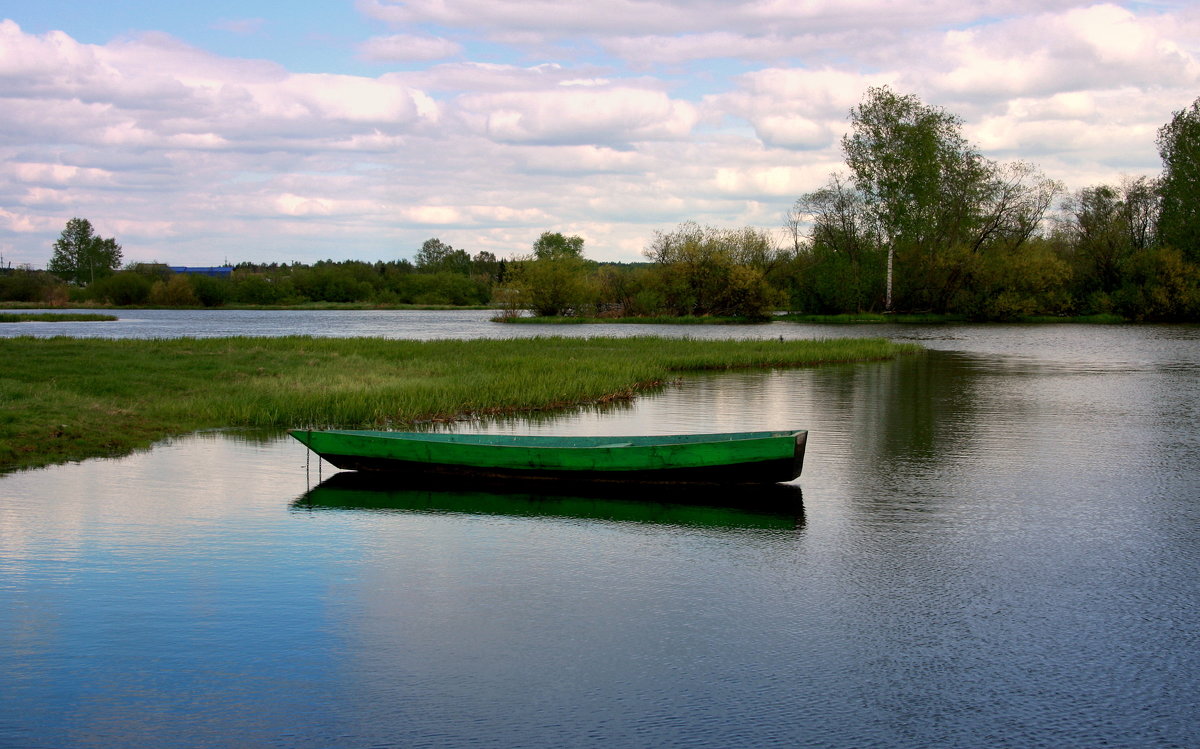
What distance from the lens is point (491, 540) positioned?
12.5 metres

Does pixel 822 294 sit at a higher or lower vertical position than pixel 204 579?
higher

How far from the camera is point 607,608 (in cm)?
972

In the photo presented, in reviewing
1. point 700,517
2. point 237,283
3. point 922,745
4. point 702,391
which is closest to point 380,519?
point 700,517

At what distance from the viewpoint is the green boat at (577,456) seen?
14.8 metres

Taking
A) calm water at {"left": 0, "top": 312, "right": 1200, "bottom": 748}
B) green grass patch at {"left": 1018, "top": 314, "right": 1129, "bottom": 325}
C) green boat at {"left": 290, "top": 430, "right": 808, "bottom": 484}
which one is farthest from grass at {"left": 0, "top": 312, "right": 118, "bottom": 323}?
green boat at {"left": 290, "top": 430, "right": 808, "bottom": 484}

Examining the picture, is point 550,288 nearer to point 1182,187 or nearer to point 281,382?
point 1182,187

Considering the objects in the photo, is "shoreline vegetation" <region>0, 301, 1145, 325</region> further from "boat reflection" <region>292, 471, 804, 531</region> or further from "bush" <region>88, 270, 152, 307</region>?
"boat reflection" <region>292, 471, 804, 531</region>

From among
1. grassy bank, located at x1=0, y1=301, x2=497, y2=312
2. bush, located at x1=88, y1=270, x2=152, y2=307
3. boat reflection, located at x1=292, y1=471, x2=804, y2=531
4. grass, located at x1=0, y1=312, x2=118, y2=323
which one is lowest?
boat reflection, located at x1=292, y1=471, x2=804, y2=531

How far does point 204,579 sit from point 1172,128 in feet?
274

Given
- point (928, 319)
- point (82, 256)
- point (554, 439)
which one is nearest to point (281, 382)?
point (554, 439)

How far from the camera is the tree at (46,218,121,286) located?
6324 inches

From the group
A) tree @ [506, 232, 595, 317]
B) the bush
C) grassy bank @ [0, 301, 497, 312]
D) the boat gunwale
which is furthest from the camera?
the bush

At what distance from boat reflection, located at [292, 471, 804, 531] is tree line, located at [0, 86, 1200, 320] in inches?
2483

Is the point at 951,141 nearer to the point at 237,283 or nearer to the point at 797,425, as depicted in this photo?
the point at 797,425
